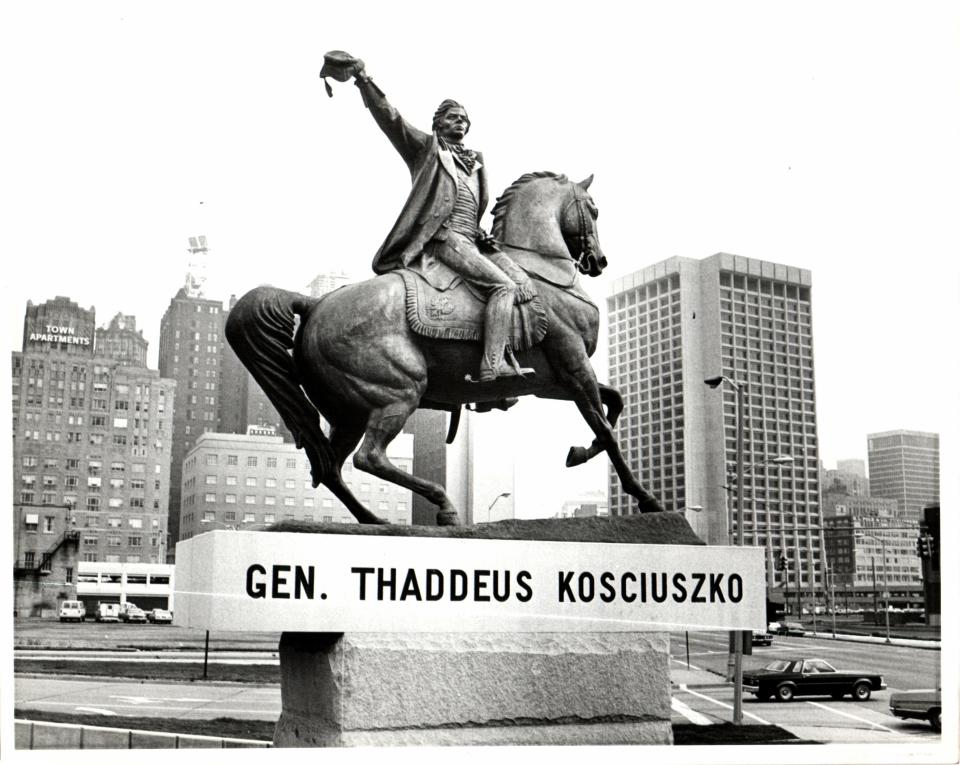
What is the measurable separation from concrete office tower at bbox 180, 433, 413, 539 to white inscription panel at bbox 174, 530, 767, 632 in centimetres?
404

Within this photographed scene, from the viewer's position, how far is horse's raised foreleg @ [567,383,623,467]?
6.26m

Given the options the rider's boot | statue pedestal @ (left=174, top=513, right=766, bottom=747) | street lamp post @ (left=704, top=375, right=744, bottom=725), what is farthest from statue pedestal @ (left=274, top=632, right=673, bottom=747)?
street lamp post @ (left=704, top=375, right=744, bottom=725)

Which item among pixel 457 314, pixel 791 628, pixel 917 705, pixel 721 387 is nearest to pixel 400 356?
pixel 457 314

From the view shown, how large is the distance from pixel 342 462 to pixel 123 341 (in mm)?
4749

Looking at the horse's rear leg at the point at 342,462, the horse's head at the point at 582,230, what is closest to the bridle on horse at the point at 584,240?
the horse's head at the point at 582,230

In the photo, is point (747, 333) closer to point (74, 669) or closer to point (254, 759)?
point (254, 759)

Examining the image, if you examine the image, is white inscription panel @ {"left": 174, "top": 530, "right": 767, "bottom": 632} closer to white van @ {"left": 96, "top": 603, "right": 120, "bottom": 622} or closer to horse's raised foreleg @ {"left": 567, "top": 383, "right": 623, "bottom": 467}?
horse's raised foreleg @ {"left": 567, "top": 383, "right": 623, "bottom": 467}

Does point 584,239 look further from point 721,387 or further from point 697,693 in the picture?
point 697,693

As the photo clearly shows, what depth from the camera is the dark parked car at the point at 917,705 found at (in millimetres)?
8641

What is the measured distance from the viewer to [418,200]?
6.14 meters

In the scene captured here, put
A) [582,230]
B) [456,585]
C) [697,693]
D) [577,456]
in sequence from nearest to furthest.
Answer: [456,585] → [577,456] → [582,230] → [697,693]

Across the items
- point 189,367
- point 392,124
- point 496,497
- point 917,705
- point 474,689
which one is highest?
point 392,124

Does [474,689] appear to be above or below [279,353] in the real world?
below

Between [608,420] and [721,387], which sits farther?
[721,387]
